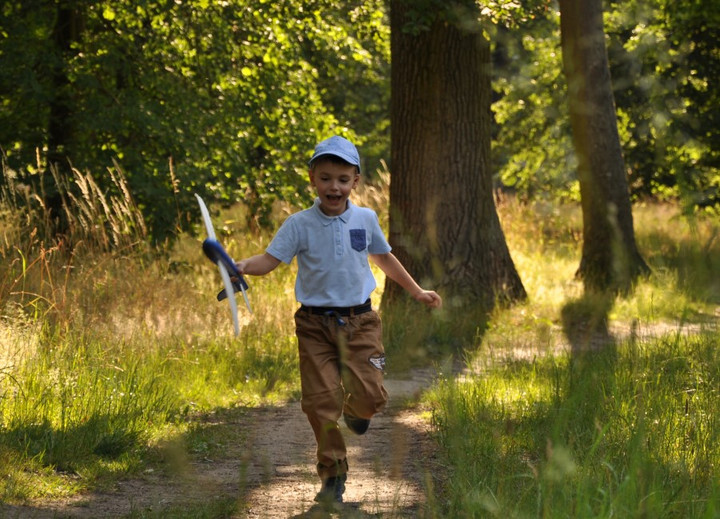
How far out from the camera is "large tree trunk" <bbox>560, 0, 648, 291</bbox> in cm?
1277

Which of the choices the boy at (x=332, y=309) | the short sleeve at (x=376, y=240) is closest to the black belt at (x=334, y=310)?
the boy at (x=332, y=309)

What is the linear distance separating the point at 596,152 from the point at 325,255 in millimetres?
8664

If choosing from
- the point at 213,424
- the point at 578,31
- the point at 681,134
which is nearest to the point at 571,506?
the point at 213,424

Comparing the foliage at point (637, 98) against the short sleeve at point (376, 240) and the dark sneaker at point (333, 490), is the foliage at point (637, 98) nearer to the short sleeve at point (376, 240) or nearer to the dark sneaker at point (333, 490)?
the short sleeve at point (376, 240)

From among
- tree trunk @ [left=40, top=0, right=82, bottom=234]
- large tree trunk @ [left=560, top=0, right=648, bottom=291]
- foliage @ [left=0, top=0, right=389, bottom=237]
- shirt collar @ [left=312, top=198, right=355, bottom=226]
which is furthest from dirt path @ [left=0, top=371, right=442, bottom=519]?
large tree trunk @ [left=560, top=0, right=648, bottom=291]

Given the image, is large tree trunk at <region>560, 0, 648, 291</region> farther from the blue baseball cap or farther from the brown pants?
the blue baseball cap

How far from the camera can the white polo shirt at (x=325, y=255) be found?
5.14m

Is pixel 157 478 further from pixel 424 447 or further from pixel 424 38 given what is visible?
pixel 424 38

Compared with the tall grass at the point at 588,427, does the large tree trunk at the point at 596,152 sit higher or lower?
higher

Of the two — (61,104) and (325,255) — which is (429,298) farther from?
(61,104)

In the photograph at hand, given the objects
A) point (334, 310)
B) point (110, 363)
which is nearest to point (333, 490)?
point (334, 310)

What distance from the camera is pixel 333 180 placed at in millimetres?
5078

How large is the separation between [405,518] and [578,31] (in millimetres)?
9408

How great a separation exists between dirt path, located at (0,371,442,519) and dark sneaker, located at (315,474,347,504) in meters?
0.06
